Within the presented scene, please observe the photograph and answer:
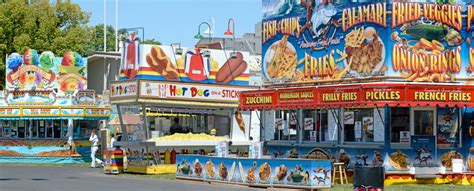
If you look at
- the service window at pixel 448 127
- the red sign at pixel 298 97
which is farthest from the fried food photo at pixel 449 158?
the red sign at pixel 298 97

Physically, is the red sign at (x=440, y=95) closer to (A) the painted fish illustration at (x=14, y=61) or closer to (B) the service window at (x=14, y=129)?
(A) the painted fish illustration at (x=14, y=61)

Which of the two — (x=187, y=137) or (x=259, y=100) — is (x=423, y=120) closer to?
(x=259, y=100)

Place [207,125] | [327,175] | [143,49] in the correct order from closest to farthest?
[327,175], [143,49], [207,125]

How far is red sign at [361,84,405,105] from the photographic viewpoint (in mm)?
27797

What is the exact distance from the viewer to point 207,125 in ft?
130

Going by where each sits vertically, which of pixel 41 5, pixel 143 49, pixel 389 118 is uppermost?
pixel 41 5

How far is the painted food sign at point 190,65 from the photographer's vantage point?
119 feet

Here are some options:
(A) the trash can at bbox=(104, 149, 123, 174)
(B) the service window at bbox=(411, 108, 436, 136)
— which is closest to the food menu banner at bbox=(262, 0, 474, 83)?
(B) the service window at bbox=(411, 108, 436, 136)

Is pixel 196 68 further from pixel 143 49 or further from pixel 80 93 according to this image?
pixel 80 93

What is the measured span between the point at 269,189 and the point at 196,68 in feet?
36.7

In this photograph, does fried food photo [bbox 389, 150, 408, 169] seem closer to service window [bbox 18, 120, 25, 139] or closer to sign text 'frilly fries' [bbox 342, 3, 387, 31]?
sign text 'frilly fries' [bbox 342, 3, 387, 31]

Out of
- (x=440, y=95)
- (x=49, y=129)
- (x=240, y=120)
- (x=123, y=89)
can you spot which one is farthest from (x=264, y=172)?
(x=49, y=129)

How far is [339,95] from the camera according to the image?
95.7ft

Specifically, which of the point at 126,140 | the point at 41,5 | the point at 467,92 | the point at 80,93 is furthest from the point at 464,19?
the point at 41,5
